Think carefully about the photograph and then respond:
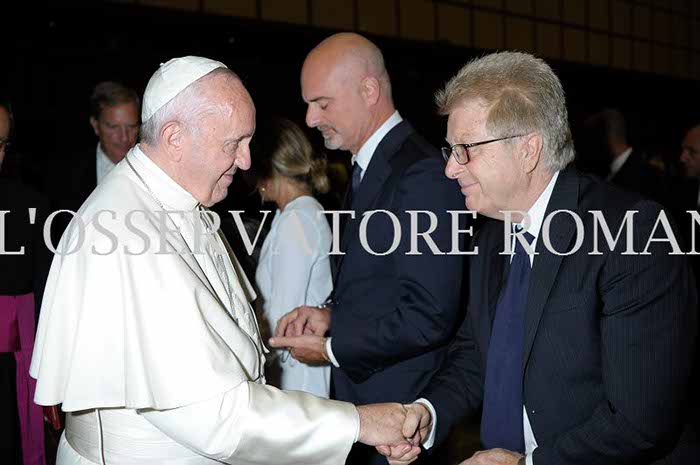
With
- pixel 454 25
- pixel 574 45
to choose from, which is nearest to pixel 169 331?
pixel 454 25

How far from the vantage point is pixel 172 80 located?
6.31 ft

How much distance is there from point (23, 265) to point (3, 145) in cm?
52

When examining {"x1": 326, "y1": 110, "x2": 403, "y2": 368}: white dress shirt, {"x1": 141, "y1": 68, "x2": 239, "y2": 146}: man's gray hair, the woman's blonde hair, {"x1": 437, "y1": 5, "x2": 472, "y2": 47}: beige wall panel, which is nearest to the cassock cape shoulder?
{"x1": 141, "y1": 68, "x2": 239, "y2": 146}: man's gray hair

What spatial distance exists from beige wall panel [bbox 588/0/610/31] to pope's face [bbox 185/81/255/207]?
11.0 m

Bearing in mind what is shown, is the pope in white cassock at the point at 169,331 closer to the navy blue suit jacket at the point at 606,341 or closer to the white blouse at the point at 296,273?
the navy blue suit jacket at the point at 606,341

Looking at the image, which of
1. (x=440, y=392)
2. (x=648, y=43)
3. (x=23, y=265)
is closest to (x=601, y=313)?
(x=440, y=392)

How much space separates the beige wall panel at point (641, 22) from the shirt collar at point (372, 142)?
442 inches

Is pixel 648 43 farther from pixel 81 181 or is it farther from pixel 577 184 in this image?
pixel 577 184

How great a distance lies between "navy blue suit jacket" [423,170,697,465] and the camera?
1.69 m

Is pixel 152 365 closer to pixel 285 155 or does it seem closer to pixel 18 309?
pixel 18 309

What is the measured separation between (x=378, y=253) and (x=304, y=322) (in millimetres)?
463

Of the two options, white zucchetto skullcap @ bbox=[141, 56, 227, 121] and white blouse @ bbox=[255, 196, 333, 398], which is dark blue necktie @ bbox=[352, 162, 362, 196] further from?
white zucchetto skullcap @ bbox=[141, 56, 227, 121]

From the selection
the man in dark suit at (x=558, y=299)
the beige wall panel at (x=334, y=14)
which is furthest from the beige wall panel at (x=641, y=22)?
the man in dark suit at (x=558, y=299)

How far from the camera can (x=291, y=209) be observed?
3.27 meters
